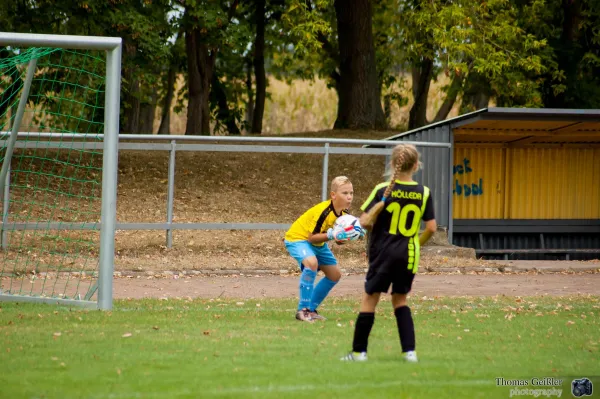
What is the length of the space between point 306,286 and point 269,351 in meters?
2.13

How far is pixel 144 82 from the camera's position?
22.9 meters

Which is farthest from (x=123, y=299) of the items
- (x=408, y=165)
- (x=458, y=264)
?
(x=458, y=264)

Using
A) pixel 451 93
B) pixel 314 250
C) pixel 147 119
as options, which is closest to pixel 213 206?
pixel 314 250

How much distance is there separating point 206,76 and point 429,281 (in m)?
16.7

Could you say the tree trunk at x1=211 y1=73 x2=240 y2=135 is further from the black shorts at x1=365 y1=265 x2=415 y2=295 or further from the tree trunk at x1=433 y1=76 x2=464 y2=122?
the black shorts at x1=365 y1=265 x2=415 y2=295

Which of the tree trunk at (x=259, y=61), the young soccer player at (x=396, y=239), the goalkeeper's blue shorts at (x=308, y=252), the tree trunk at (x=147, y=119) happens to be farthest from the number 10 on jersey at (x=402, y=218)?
the tree trunk at (x=147, y=119)

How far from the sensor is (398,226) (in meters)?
6.86

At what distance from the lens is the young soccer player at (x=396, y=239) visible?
6809 millimetres

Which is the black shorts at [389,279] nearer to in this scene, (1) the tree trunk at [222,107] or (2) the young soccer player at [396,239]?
(2) the young soccer player at [396,239]

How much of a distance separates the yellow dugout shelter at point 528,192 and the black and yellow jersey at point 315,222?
10.4 m

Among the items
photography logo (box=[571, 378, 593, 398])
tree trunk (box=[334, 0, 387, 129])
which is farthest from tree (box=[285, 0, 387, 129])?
photography logo (box=[571, 378, 593, 398])

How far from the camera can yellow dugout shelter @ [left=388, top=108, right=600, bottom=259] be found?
66.8 ft

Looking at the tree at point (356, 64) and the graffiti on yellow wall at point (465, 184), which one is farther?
the tree at point (356, 64)

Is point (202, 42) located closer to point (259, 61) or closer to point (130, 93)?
point (130, 93)
